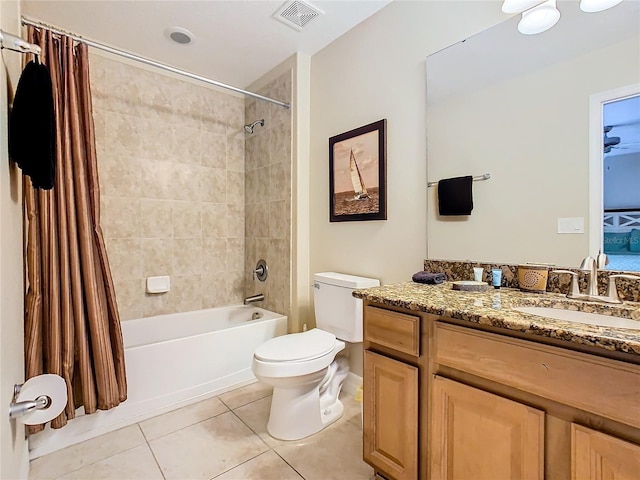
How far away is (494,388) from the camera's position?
943mm

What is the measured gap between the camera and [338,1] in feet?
6.14

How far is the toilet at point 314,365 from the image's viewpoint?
1631 mm

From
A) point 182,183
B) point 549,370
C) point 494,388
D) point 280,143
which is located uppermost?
point 280,143

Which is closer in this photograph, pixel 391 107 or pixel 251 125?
pixel 391 107

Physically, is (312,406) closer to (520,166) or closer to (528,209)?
(528,209)

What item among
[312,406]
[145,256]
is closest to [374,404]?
[312,406]

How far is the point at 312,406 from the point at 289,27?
233 cm

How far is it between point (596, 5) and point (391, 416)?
1.75 m

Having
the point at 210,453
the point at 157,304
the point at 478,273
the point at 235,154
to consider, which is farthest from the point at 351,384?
the point at 235,154

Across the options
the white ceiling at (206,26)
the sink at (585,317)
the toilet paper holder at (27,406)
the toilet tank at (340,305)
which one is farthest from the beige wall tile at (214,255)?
the sink at (585,317)

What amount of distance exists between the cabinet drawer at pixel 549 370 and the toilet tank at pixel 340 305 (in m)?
0.85

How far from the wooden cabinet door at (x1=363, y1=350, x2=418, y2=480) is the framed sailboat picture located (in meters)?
0.96

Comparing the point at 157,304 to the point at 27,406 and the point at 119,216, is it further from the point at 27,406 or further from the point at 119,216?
the point at 27,406

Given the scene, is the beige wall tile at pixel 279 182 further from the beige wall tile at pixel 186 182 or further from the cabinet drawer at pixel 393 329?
the cabinet drawer at pixel 393 329
